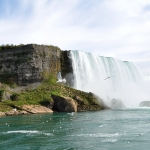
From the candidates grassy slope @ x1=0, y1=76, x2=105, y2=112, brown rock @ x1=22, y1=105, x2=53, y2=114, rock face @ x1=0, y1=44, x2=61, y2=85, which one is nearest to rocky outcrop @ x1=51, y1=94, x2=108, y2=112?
grassy slope @ x1=0, y1=76, x2=105, y2=112

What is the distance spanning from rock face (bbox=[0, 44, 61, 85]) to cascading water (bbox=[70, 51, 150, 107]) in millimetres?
8777

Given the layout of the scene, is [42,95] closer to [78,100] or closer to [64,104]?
[64,104]

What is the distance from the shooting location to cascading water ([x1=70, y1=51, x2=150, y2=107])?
301 ft

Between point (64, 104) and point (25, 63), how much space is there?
73.6ft

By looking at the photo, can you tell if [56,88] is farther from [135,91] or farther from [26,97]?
[135,91]

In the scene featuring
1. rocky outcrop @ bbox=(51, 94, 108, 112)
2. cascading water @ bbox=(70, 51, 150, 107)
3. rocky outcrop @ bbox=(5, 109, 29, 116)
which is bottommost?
rocky outcrop @ bbox=(5, 109, 29, 116)

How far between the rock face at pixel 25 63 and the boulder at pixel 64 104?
16.8 metres

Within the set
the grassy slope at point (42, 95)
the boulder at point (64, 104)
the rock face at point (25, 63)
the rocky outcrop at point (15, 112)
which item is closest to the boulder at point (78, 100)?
the grassy slope at point (42, 95)

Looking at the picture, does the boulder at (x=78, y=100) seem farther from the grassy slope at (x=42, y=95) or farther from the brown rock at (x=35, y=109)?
the brown rock at (x=35, y=109)

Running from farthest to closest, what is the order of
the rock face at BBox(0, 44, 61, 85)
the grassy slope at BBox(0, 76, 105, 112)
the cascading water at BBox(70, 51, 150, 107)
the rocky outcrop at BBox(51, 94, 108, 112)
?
the cascading water at BBox(70, 51, 150, 107), the rock face at BBox(0, 44, 61, 85), the rocky outcrop at BBox(51, 94, 108, 112), the grassy slope at BBox(0, 76, 105, 112)

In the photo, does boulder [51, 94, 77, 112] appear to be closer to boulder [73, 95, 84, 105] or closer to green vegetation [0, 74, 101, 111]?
green vegetation [0, 74, 101, 111]

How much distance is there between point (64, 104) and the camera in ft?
223

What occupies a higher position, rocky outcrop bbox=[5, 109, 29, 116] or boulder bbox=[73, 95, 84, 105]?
boulder bbox=[73, 95, 84, 105]

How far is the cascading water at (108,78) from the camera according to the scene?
91.7 meters
